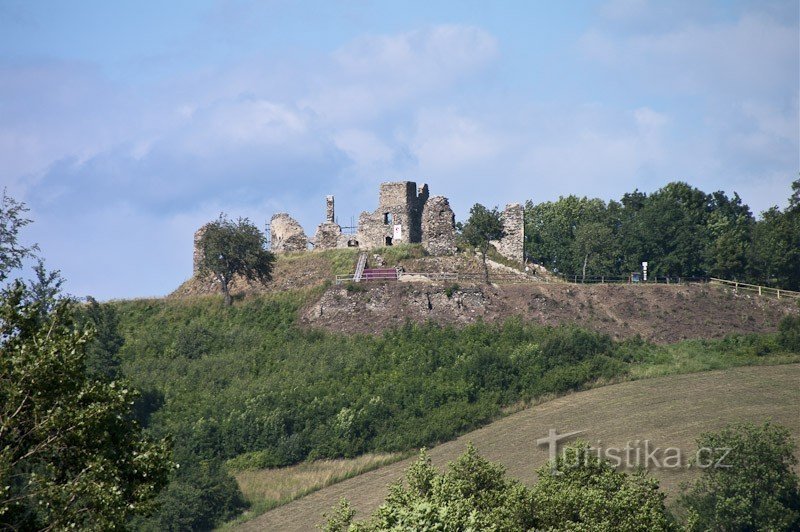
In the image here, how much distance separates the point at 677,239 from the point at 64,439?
60983 mm

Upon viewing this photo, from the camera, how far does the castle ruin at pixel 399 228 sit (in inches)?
3027

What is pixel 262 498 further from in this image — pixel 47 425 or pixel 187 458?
pixel 47 425

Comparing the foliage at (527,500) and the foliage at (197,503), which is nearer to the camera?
the foliage at (527,500)

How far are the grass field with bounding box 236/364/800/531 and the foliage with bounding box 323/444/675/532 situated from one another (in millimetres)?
6727

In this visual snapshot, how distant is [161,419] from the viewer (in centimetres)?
6178

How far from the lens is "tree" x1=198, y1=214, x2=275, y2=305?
71938mm

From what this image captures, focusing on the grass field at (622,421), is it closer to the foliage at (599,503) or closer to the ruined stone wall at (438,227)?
the foliage at (599,503)

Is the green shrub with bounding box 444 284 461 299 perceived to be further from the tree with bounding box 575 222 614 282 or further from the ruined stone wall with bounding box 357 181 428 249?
the tree with bounding box 575 222 614 282

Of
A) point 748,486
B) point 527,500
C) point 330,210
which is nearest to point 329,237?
point 330,210

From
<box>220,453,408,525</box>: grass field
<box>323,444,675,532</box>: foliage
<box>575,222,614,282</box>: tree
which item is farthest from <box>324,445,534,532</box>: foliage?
<box>575,222,614,282</box>: tree

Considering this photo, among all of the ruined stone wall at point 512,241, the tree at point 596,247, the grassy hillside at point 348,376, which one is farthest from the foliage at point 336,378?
the tree at point 596,247

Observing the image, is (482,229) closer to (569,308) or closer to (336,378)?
(569,308)

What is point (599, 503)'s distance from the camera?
38344 millimetres

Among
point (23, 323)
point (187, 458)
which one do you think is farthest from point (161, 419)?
point (23, 323)
